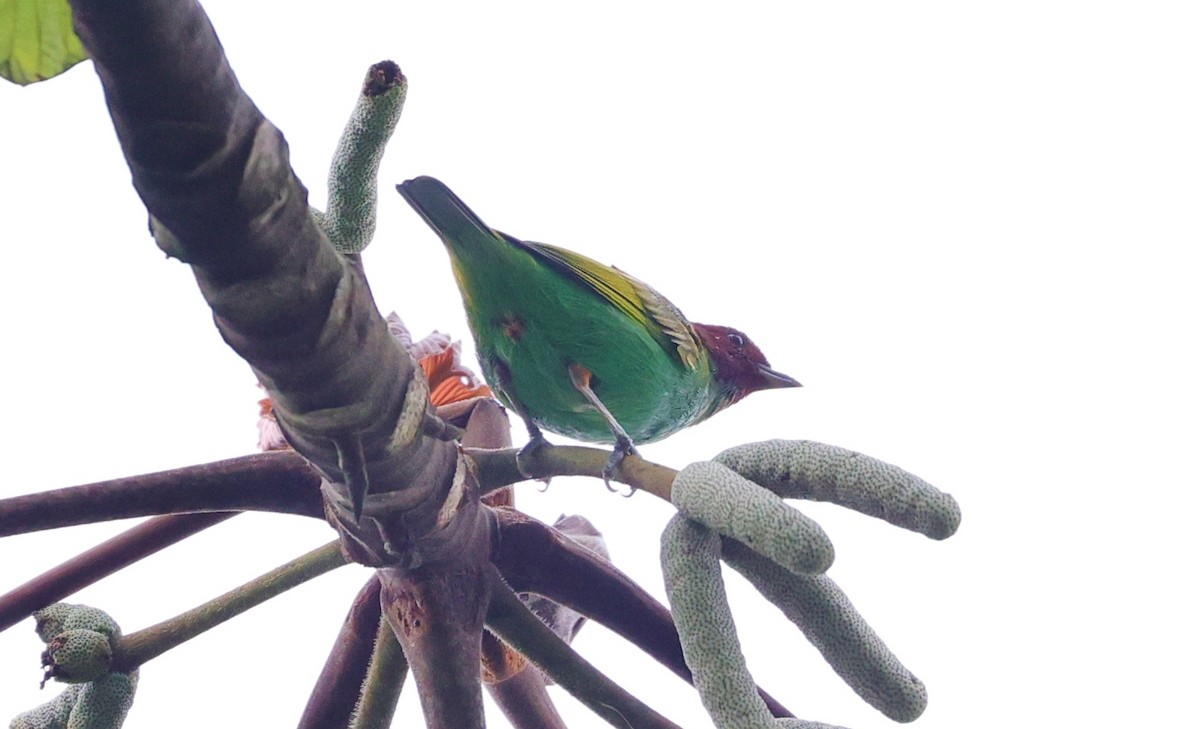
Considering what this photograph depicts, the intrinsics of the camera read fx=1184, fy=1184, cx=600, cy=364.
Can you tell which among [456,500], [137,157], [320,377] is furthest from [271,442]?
[137,157]

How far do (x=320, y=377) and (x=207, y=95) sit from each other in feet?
1.74

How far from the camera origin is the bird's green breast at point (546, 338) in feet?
13.0

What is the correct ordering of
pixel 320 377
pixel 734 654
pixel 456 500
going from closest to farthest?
pixel 320 377
pixel 734 654
pixel 456 500

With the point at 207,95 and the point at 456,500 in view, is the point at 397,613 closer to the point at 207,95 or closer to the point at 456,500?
the point at 456,500

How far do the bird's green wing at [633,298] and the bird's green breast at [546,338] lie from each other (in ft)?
0.09

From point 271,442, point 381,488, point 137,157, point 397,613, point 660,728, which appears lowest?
point 660,728

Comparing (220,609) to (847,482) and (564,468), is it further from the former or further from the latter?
(847,482)

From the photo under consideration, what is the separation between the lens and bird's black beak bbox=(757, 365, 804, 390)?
4785 millimetres

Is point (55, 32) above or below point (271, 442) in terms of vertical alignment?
above

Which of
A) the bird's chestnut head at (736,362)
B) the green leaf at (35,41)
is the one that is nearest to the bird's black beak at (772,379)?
the bird's chestnut head at (736,362)

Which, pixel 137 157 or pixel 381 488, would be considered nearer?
pixel 137 157

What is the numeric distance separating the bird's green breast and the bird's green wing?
26 millimetres

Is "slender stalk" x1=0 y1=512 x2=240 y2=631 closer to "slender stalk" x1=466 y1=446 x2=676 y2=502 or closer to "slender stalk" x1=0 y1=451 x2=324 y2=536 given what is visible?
"slender stalk" x1=0 y1=451 x2=324 y2=536

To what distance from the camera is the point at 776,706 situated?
99.9 inches
